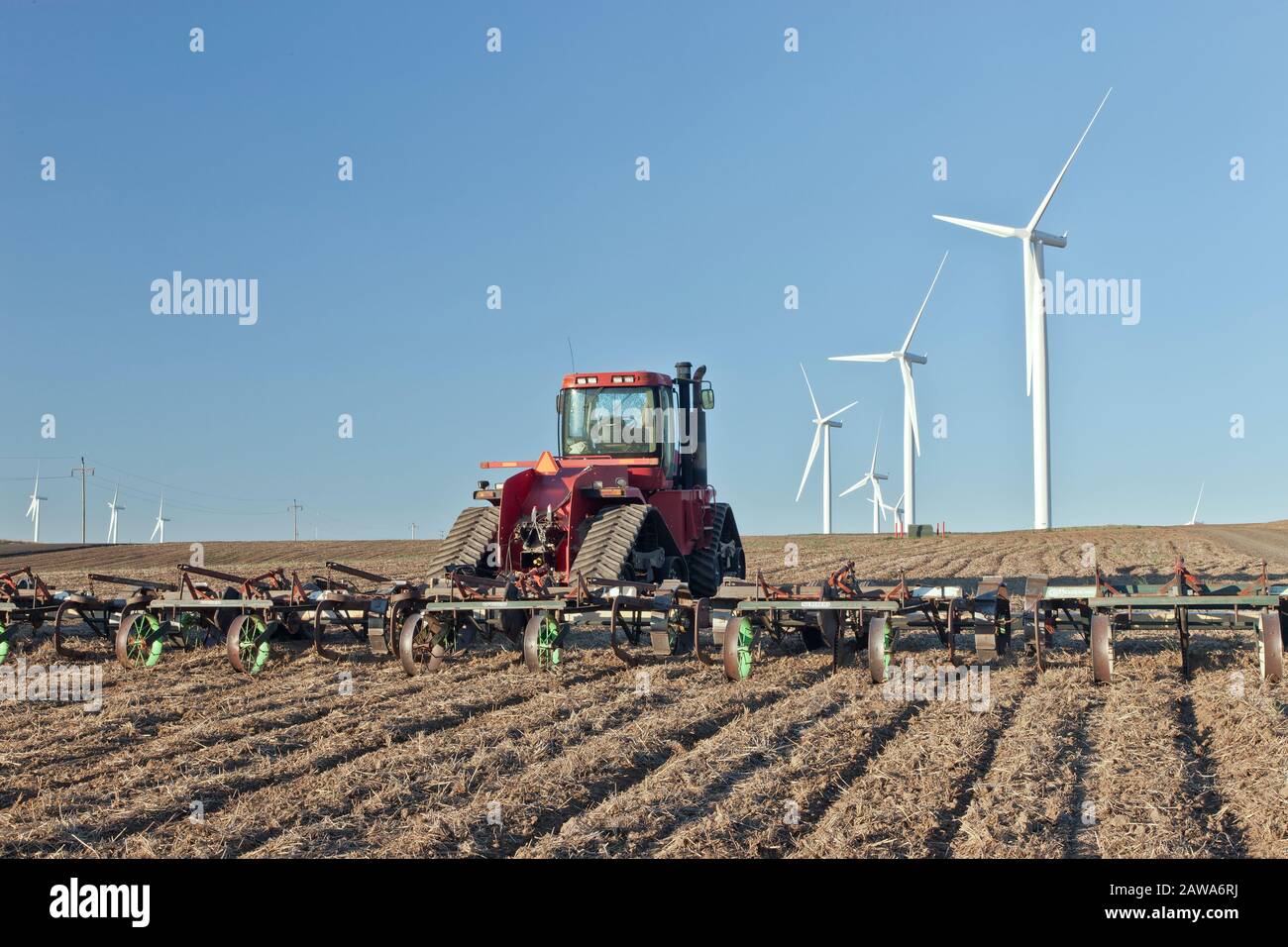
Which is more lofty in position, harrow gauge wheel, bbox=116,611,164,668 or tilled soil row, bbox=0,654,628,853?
harrow gauge wheel, bbox=116,611,164,668

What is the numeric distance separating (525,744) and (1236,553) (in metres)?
28.6

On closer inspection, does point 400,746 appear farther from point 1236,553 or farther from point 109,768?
point 1236,553

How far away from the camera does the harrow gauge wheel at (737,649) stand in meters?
10.5

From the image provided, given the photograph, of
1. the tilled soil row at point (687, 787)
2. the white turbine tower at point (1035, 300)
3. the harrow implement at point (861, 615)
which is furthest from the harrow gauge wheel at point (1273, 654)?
the white turbine tower at point (1035, 300)

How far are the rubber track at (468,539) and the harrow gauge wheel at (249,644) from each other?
7.05 feet

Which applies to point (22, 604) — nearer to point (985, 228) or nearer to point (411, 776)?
point (411, 776)

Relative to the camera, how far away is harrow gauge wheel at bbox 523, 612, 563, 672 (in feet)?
35.8

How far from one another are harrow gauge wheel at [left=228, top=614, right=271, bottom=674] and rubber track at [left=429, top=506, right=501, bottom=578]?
84.6 inches

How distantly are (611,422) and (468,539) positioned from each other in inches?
94.4

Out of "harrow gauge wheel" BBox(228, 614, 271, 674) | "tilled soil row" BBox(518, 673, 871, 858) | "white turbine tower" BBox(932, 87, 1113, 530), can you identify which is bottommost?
"tilled soil row" BBox(518, 673, 871, 858)

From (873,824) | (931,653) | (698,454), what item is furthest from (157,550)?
(873,824)

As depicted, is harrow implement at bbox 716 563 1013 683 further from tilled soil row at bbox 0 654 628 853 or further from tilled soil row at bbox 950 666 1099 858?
tilled soil row at bbox 0 654 628 853

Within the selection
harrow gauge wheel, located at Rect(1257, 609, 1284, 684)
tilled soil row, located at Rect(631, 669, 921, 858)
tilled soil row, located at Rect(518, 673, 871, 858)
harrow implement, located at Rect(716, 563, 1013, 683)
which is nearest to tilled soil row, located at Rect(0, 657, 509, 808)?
harrow implement, located at Rect(716, 563, 1013, 683)
